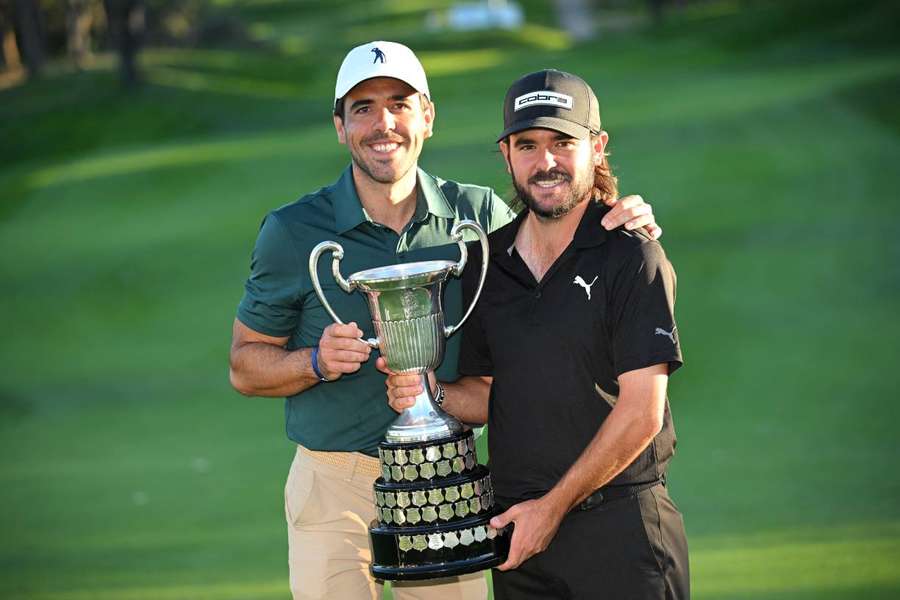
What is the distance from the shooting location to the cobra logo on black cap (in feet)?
14.0

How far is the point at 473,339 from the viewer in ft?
15.0

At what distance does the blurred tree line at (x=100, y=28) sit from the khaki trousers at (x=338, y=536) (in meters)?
23.4

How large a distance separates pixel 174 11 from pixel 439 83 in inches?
549

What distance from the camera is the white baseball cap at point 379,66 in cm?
471

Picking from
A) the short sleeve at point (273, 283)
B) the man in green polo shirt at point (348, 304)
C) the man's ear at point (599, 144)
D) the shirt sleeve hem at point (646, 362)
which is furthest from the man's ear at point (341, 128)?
the shirt sleeve hem at point (646, 362)

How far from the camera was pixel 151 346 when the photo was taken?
→ 12242mm

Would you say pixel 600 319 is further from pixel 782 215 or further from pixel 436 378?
pixel 782 215

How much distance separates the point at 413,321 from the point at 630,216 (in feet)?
2.20

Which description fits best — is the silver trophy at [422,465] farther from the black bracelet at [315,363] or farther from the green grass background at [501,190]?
the green grass background at [501,190]

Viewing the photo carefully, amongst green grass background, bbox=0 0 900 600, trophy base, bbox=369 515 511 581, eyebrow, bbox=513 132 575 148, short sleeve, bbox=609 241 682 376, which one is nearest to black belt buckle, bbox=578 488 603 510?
trophy base, bbox=369 515 511 581

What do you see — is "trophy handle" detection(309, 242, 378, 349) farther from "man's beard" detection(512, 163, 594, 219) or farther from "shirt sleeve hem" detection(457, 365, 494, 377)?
"man's beard" detection(512, 163, 594, 219)

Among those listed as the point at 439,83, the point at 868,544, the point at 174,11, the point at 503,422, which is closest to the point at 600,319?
the point at 503,422

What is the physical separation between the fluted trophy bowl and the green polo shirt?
1.39 feet

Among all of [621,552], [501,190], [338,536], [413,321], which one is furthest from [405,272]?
[501,190]
